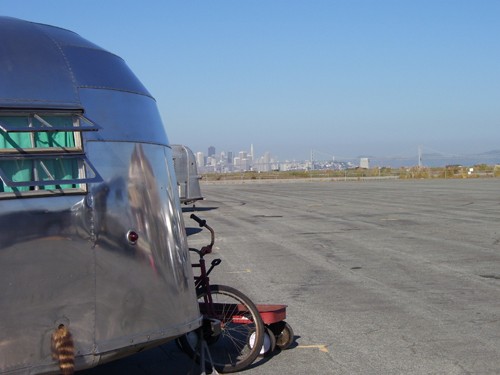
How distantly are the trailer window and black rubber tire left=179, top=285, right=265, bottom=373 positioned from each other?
7.43 ft

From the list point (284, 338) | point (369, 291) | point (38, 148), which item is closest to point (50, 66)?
point (38, 148)

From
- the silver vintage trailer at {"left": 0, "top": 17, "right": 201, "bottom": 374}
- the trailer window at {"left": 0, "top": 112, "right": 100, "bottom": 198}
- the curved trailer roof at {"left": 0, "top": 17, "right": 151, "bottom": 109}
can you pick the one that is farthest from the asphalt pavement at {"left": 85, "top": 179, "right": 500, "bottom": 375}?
the curved trailer roof at {"left": 0, "top": 17, "right": 151, "bottom": 109}

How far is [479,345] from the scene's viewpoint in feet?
22.6

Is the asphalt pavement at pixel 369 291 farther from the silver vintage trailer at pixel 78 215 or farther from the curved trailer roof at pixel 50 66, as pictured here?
the curved trailer roof at pixel 50 66

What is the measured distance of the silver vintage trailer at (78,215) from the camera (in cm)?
423

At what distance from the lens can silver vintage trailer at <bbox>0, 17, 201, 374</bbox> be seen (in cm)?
423

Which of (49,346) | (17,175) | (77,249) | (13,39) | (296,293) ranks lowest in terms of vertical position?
(296,293)

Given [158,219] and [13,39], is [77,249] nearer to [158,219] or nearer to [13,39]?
[158,219]

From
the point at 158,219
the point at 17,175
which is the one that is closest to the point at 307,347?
the point at 158,219

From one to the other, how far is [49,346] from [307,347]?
10.5ft

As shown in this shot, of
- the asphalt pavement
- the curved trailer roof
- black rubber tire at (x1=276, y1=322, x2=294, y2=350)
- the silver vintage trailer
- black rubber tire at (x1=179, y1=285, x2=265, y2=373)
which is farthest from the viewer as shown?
black rubber tire at (x1=276, y1=322, x2=294, y2=350)

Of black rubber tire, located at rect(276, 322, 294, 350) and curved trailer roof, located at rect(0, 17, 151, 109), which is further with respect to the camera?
black rubber tire, located at rect(276, 322, 294, 350)

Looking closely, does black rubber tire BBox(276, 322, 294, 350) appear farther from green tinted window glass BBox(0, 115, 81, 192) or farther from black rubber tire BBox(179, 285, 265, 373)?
green tinted window glass BBox(0, 115, 81, 192)

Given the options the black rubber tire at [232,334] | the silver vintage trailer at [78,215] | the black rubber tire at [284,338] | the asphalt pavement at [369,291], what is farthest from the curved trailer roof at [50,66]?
the black rubber tire at [284,338]
